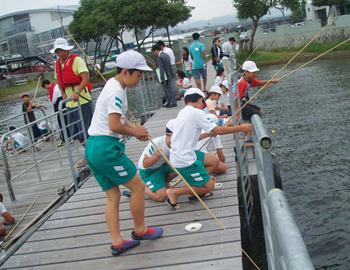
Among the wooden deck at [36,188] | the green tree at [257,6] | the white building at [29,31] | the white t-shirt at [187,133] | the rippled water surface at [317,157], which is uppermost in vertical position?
the white building at [29,31]

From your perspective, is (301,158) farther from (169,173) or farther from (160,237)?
(160,237)

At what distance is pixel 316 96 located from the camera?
47.8ft

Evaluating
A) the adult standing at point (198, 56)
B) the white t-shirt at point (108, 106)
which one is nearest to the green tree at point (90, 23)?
the adult standing at point (198, 56)

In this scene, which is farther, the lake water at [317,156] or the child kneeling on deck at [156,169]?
the lake water at [317,156]

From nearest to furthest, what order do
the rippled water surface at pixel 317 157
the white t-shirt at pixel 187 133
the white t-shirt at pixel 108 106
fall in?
the white t-shirt at pixel 108 106 → the white t-shirt at pixel 187 133 → the rippled water surface at pixel 317 157

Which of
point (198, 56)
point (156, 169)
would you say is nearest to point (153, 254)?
point (156, 169)

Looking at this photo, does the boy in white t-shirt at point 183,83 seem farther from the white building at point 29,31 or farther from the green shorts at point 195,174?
the white building at point 29,31

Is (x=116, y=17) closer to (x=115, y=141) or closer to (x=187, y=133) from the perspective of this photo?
(x=187, y=133)

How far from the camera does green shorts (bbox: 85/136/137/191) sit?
10.6ft

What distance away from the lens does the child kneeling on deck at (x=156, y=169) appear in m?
4.56

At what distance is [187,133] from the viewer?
4215 millimetres

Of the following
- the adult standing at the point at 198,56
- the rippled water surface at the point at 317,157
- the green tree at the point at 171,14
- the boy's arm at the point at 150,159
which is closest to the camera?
the boy's arm at the point at 150,159

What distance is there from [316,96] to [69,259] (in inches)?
515

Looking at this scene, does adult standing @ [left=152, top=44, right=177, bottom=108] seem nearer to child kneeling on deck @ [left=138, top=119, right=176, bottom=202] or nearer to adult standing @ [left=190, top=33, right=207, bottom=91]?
adult standing @ [left=190, top=33, right=207, bottom=91]
